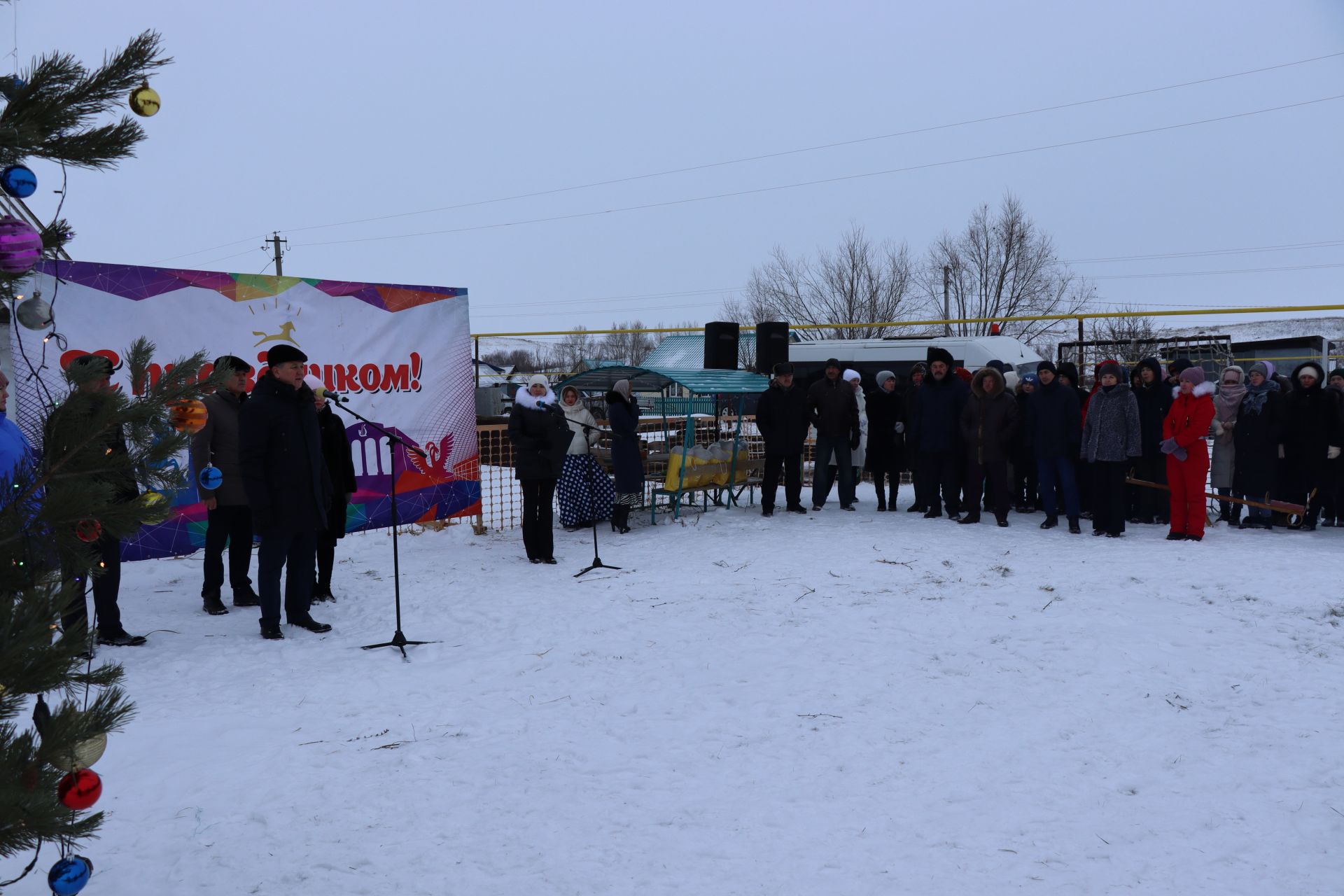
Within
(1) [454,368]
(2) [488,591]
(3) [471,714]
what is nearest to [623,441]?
(1) [454,368]

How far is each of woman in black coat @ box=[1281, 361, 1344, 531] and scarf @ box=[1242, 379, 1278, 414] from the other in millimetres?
206

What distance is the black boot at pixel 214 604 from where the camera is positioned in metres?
6.78

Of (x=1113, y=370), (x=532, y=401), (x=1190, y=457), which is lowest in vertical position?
(x=1190, y=457)

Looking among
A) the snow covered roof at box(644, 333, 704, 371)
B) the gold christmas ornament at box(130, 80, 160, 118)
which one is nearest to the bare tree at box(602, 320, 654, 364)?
the snow covered roof at box(644, 333, 704, 371)

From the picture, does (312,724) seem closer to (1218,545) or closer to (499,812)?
(499,812)

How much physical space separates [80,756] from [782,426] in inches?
361

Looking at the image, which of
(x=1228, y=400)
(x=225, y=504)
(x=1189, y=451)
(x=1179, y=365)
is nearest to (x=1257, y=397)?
(x=1228, y=400)

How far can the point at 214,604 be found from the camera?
268 inches

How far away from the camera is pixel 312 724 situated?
182 inches

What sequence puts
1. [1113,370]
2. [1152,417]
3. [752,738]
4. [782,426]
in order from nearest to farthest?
[752,738] → [1113,370] → [1152,417] → [782,426]

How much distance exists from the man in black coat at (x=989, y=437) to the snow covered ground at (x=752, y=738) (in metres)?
2.31

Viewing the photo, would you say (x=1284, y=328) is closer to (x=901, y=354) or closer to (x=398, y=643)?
(x=901, y=354)

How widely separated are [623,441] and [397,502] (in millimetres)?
2387

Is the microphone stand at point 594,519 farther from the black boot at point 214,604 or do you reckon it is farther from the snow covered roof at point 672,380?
the black boot at point 214,604
